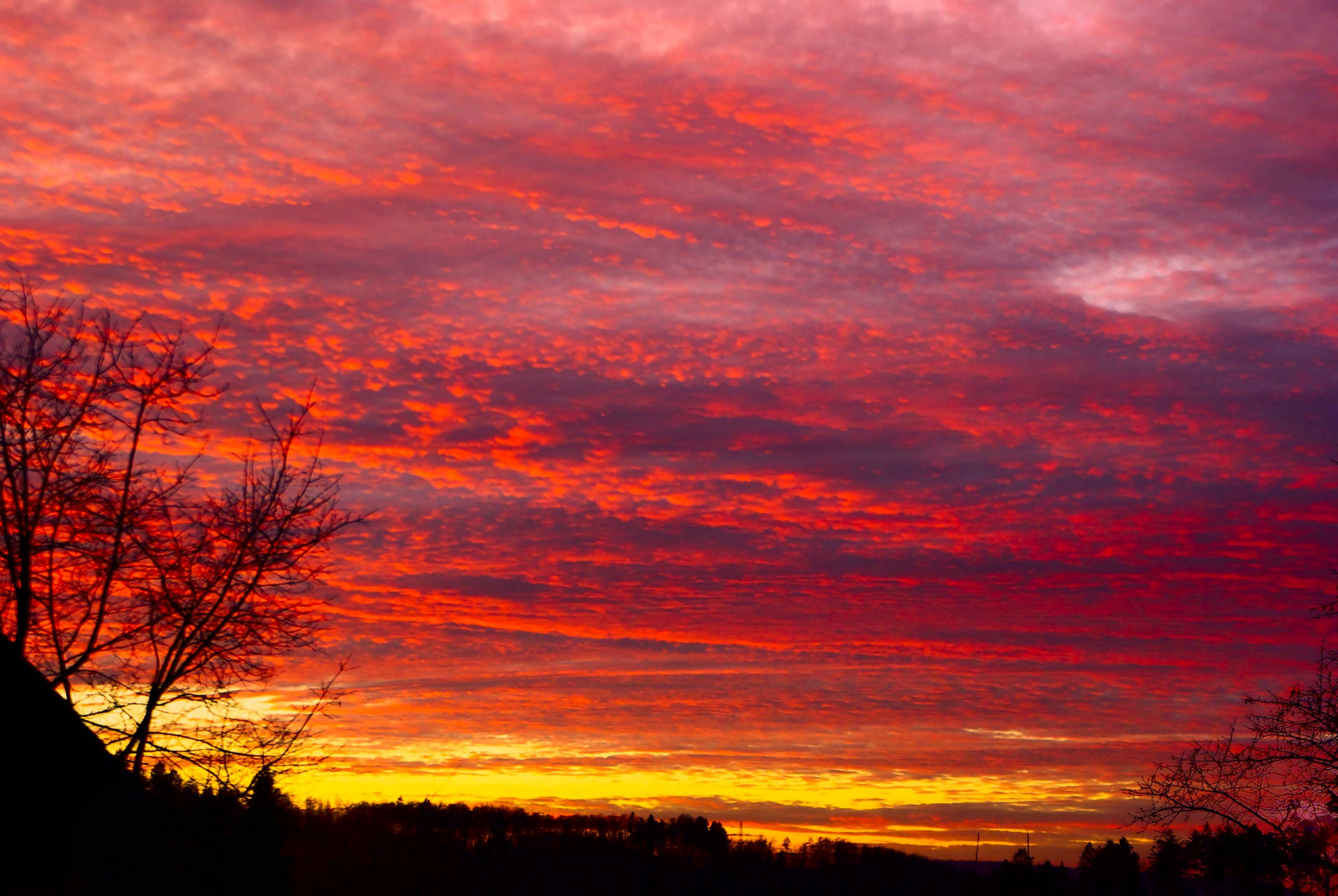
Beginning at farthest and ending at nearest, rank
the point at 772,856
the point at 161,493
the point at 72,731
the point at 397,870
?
1. the point at 772,856
2. the point at 397,870
3. the point at 161,493
4. the point at 72,731

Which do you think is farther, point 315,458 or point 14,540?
point 315,458

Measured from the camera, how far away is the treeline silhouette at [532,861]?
23.3 metres

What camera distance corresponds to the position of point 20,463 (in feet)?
74.5

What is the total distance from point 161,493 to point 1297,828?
95.9 feet

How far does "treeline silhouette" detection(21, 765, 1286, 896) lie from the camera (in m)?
23.3

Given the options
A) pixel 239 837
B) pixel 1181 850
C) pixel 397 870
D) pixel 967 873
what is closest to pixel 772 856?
pixel 967 873

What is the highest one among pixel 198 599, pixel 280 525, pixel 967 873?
pixel 280 525

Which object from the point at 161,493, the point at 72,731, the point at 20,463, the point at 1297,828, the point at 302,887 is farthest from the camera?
the point at 302,887

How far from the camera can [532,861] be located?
72.6 meters

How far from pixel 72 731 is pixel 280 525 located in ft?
19.3

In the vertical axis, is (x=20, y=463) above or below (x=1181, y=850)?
above

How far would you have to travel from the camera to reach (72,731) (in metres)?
20.3

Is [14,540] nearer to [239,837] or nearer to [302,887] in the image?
[239,837]

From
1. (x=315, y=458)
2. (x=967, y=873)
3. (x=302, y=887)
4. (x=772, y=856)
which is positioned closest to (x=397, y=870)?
(x=302, y=887)
